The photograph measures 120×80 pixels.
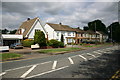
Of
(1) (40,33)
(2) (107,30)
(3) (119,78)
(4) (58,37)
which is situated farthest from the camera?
(2) (107,30)

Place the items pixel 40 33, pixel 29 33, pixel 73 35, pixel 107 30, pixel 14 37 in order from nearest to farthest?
pixel 40 33, pixel 14 37, pixel 29 33, pixel 73 35, pixel 107 30

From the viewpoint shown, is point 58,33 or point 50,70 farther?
point 58,33

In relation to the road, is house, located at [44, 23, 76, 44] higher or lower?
higher

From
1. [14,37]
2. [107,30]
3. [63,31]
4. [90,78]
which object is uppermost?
[107,30]

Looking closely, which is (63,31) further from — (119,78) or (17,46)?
(119,78)

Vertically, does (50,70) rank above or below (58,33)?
below

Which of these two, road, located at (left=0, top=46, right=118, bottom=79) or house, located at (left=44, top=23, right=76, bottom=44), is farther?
house, located at (left=44, top=23, right=76, bottom=44)

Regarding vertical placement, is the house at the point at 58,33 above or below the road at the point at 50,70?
above

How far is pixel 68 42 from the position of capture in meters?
44.8

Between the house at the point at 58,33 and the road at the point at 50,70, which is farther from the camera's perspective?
the house at the point at 58,33

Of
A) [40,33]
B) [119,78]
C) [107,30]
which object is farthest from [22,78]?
[107,30]

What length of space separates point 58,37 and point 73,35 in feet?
30.3

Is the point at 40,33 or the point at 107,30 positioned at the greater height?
the point at 107,30

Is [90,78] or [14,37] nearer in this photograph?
[90,78]
